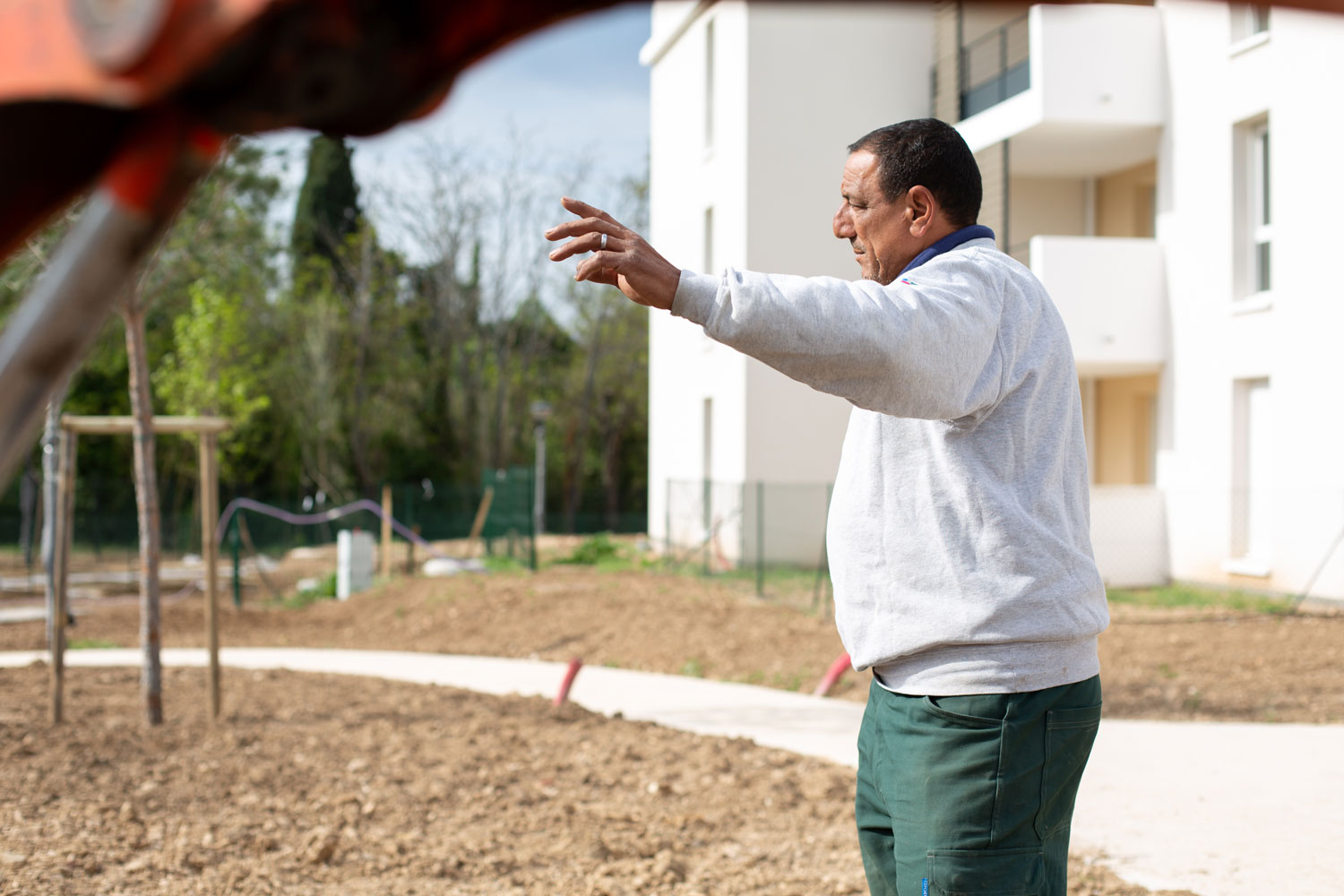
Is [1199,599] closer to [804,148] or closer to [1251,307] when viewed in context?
[1251,307]

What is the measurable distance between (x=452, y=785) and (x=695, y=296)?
12.9ft

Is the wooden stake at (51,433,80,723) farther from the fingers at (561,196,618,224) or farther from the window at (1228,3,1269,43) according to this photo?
the window at (1228,3,1269,43)

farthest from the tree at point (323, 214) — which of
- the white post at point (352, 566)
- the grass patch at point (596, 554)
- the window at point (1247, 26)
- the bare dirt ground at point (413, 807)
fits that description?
the bare dirt ground at point (413, 807)

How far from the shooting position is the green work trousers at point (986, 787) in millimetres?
2037

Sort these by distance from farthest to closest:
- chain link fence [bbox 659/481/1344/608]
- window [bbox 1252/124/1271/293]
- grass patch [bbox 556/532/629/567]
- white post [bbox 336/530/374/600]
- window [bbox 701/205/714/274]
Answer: window [bbox 701/205/714/274], grass patch [bbox 556/532/629/567], white post [bbox 336/530/374/600], window [bbox 1252/124/1271/293], chain link fence [bbox 659/481/1344/608]

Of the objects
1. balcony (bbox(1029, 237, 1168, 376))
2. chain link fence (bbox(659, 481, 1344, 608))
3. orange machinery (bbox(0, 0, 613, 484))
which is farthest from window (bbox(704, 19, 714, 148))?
orange machinery (bbox(0, 0, 613, 484))

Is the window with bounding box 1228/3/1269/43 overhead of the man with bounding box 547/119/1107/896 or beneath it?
overhead

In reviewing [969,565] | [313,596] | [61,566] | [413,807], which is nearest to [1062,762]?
[969,565]

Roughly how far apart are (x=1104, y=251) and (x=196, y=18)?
1508cm

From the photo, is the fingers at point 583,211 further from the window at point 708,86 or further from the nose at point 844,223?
Result: the window at point 708,86

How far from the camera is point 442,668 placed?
8.71m

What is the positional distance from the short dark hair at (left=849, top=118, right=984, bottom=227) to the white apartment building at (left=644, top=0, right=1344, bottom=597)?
26.1 ft

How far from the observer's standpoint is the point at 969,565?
207 cm

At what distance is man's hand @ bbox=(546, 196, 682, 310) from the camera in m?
1.63
